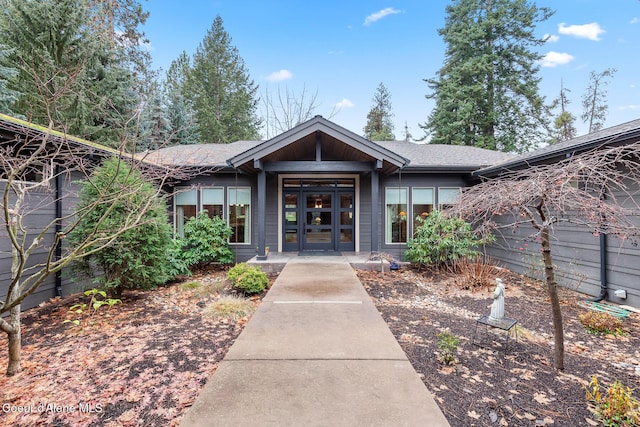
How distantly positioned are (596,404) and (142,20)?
23.7 meters

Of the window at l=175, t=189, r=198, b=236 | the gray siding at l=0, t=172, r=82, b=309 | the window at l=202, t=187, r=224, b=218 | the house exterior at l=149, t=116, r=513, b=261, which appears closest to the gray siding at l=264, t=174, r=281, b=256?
the house exterior at l=149, t=116, r=513, b=261

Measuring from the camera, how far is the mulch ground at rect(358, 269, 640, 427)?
2.21 m

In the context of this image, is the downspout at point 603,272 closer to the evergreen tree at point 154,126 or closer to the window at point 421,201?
the window at point 421,201

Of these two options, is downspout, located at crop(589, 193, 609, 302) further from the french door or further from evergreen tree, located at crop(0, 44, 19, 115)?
evergreen tree, located at crop(0, 44, 19, 115)

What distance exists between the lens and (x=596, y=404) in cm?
226

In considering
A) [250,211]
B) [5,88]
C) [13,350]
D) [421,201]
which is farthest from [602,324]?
[5,88]

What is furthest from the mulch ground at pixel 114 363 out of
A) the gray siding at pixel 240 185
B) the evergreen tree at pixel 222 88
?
the evergreen tree at pixel 222 88

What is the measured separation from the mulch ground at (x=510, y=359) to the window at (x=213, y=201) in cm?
572

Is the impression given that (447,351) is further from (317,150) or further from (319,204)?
(319,204)

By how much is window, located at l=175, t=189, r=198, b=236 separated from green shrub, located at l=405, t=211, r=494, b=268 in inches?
272

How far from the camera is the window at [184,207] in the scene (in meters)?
8.89

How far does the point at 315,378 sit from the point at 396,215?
23.8 ft

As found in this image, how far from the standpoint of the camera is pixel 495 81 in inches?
730

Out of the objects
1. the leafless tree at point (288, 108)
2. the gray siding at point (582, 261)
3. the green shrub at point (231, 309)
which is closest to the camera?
the green shrub at point (231, 309)
